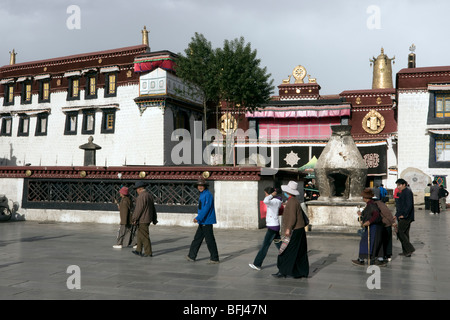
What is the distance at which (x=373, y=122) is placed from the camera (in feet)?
118

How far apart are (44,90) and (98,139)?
7.56 m

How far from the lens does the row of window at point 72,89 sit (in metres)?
31.8

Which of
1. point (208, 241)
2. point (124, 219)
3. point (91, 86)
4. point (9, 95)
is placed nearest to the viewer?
point (208, 241)

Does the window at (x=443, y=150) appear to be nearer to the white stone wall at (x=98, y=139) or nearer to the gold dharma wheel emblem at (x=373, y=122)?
the gold dharma wheel emblem at (x=373, y=122)

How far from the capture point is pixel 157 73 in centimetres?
2923

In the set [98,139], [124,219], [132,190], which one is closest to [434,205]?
[132,190]

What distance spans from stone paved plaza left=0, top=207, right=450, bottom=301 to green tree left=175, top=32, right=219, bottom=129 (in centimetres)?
1412

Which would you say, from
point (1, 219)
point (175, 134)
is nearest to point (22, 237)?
point (1, 219)

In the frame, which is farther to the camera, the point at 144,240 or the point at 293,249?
the point at 144,240

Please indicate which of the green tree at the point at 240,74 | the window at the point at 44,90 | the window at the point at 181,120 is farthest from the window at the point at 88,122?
the green tree at the point at 240,74

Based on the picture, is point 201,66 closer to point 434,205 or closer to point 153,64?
point 153,64

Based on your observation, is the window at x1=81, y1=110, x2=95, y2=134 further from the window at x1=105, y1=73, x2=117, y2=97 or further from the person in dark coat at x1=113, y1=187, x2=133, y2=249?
the person in dark coat at x1=113, y1=187, x2=133, y2=249

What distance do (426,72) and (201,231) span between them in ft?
89.3

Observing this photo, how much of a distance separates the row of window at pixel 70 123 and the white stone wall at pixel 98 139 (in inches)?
12.8
